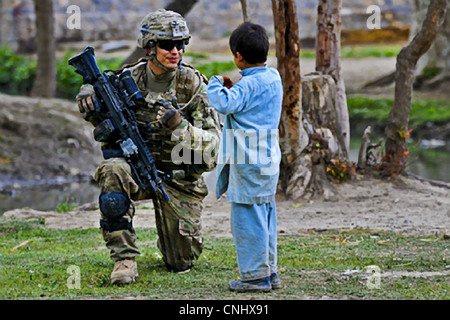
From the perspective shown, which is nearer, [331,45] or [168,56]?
[168,56]

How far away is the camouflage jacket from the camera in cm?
509

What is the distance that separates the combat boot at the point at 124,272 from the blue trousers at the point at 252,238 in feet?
2.68

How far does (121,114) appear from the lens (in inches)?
195

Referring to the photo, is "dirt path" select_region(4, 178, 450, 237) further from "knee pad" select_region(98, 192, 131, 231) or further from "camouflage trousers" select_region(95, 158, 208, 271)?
"knee pad" select_region(98, 192, 131, 231)

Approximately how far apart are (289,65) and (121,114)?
3702 mm

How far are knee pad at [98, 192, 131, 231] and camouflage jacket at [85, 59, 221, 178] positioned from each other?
0.48 meters

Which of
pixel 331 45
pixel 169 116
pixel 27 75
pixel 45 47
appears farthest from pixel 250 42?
pixel 27 75

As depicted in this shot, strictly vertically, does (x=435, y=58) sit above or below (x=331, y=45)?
below

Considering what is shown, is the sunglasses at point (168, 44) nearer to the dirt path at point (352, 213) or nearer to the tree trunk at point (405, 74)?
the dirt path at point (352, 213)

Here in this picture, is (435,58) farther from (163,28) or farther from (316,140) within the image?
(163,28)

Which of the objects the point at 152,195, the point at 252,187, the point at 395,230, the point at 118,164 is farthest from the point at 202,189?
the point at 395,230

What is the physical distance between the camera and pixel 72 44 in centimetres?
2245
